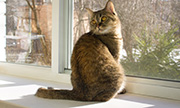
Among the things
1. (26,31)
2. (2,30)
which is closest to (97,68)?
(26,31)

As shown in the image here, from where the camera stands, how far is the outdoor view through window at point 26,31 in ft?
6.03

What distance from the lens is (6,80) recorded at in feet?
5.71

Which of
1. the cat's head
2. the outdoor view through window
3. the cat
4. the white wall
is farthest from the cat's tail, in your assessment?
the white wall

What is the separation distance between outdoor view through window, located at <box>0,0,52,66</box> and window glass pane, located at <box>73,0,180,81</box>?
579mm

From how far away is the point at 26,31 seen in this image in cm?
197

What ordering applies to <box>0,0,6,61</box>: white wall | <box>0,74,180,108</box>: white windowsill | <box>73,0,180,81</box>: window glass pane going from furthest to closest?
<box>0,0,6,61</box>: white wall
<box>73,0,180,81</box>: window glass pane
<box>0,74,180,108</box>: white windowsill

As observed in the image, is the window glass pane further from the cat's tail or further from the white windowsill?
the cat's tail

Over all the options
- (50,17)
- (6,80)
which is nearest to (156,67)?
(50,17)

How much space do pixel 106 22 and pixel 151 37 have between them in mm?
302

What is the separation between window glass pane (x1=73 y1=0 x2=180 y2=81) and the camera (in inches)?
50.4

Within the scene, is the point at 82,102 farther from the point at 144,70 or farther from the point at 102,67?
the point at 144,70

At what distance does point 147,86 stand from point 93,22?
19.7 inches

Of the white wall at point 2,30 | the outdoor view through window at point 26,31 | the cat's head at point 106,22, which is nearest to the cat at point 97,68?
the cat's head at point 106,22

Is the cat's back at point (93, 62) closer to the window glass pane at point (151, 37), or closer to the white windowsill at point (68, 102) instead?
the white windowsill at point (68, 102)
